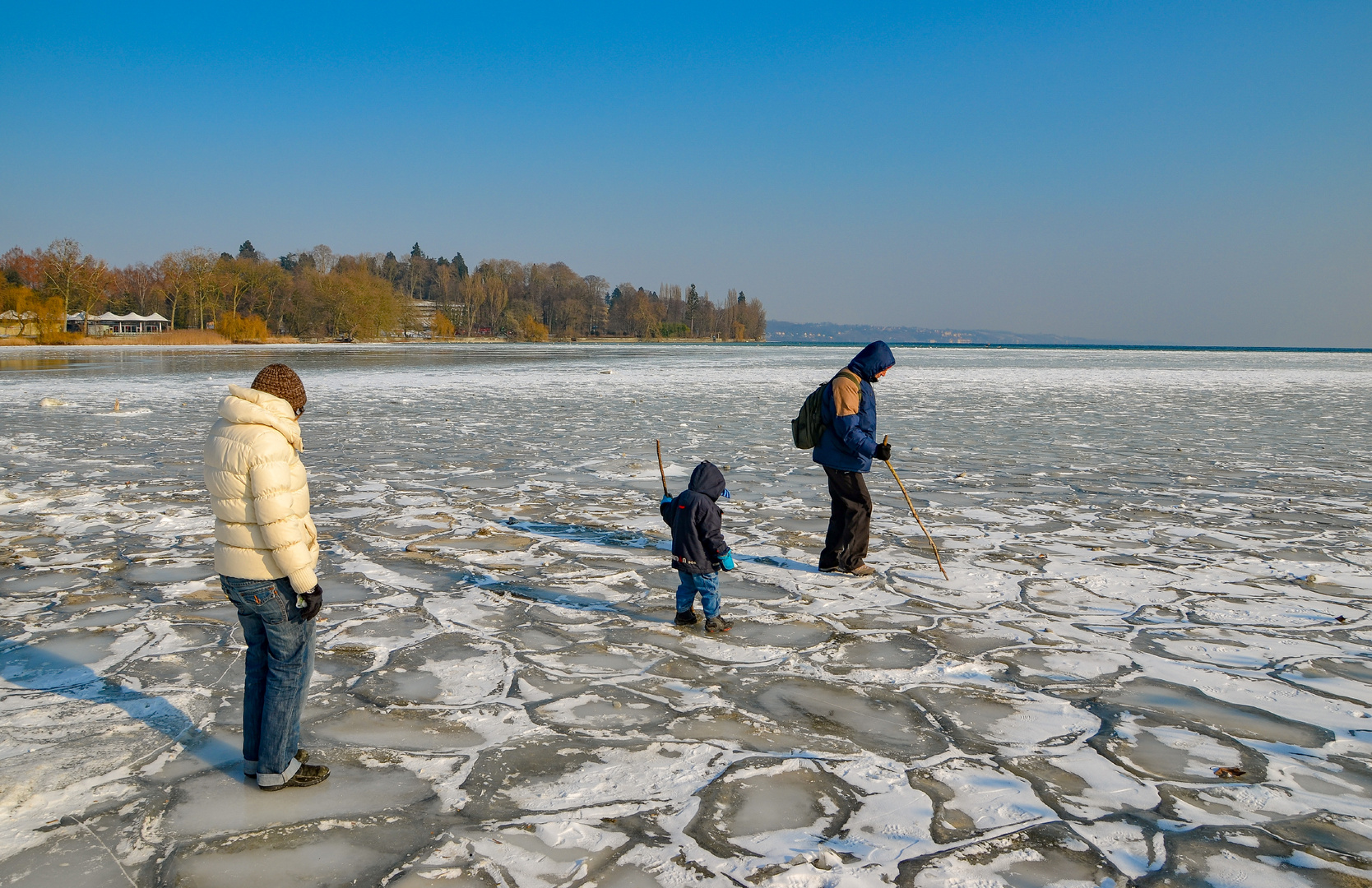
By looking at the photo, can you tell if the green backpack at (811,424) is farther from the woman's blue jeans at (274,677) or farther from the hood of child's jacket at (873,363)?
the woman's blue jeans at (274,677)

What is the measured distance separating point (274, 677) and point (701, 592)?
7.66 feet

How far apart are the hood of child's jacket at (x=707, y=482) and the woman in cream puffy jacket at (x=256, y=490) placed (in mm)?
2202

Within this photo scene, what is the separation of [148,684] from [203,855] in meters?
1.64

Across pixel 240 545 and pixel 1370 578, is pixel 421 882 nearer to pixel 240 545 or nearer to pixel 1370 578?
pixel 240 545

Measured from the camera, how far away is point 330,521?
7305 millimetres

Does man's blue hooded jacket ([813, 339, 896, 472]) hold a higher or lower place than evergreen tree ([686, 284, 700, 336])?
lower

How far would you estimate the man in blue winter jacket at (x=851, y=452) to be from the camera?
5652 mm

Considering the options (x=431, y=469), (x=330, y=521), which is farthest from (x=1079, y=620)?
(x=431, y=469)

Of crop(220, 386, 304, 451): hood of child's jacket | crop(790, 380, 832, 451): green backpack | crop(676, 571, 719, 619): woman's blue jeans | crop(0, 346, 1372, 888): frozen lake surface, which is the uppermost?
crop(220, 386, 304, 451): hood of child's jacket

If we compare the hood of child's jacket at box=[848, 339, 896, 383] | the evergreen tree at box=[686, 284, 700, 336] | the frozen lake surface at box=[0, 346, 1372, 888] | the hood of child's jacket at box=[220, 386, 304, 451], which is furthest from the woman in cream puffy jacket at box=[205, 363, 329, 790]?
the evergreen tree at box=[686, 284, 700, 336]

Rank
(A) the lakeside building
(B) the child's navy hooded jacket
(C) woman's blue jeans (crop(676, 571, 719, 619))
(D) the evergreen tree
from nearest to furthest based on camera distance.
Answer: (B) the child's navy hooded jacket < (C) woman's blue jeans (crop(676, 571, 719, 619)) < (A) the lakeside building < (D) the evergreen tree

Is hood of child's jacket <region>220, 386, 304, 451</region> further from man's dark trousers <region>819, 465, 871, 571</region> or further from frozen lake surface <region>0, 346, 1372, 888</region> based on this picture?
man's dark trousers <region>819, 465, 871, 571</region>

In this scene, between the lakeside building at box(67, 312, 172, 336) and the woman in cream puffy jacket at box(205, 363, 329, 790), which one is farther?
the lakeside building at box(67, 312, 172, 336)

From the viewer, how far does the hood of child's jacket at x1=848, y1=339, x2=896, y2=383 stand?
5.62m
